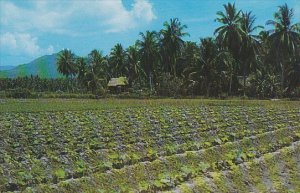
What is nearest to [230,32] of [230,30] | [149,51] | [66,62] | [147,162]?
[230,30]

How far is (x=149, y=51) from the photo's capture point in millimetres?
65938

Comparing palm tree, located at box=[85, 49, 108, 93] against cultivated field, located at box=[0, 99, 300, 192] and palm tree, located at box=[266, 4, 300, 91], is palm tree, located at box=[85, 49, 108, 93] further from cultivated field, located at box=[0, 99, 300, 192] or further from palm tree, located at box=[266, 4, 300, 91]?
cultivated field, located at box=[0, 99, 300, 192]

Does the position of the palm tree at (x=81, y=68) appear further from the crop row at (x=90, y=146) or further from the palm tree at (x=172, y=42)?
the crop row at (x=90, y=146)

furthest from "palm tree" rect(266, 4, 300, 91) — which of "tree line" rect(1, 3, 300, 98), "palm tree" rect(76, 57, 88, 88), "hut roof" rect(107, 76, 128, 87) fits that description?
"palm tree" rect(76, 57, 88, 88)

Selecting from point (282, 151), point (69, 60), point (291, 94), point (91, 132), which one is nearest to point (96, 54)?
point (69, 60)

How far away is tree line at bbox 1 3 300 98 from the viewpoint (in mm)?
55969

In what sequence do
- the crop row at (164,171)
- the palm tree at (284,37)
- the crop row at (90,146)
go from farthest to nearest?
the palm tree at (284,37) < the crop row at (90,146) < the crop row at (164,171)

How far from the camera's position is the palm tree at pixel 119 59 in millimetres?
76125

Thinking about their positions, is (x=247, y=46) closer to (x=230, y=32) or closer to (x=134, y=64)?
(x=230, y=32)

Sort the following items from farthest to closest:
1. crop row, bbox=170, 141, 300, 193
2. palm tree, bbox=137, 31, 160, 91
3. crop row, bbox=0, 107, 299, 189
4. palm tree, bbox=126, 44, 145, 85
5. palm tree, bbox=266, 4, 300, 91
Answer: palm tree, bbox=126, 44, 145, 85, palm tree, bbox=137, 31, 160, 91, palm tree, bbox=266, 4, 300, 91, crop row, bbox=0, 107, 299, 189, crop row, bbox=170, 141, 300, 193

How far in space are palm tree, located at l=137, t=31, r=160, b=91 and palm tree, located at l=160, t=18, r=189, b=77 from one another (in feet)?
4.18

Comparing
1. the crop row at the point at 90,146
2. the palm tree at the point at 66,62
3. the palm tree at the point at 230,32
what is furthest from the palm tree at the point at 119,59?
the crop row at the point at 90,146

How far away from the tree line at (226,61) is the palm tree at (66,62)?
12.4m

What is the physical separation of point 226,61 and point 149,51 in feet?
41.1
